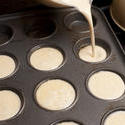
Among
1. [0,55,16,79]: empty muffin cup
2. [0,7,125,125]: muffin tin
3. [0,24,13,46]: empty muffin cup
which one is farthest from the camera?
[0,24,13,46]: empty muffin cup

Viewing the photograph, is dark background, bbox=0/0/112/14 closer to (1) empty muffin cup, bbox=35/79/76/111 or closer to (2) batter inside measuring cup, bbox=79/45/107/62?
(2) batter inside measuring cup, bbox=79/45/107/62

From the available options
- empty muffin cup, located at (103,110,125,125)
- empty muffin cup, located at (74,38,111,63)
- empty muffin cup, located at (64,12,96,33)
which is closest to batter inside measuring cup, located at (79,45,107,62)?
empty muffin cup, located at (74,38,111,63)

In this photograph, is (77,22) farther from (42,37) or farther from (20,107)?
(20,107)

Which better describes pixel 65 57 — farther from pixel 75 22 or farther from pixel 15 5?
pixel 15 5

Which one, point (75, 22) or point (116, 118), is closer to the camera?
point (116, 118)

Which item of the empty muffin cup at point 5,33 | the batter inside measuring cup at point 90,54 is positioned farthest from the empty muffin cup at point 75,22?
the empty muffin cup at point 5,33

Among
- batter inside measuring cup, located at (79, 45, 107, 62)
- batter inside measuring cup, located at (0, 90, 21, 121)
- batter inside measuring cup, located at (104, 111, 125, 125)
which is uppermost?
batter inside measuring cup, located at (79, 45, 107, 62)

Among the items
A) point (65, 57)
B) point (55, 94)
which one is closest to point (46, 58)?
point (65, 57)
